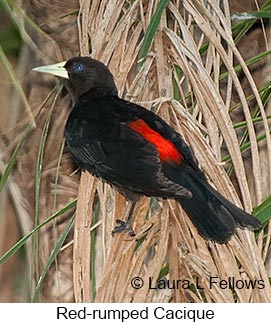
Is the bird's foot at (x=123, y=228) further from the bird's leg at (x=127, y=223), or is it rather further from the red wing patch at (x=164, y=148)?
the red wing patch at (x=164, y=148)

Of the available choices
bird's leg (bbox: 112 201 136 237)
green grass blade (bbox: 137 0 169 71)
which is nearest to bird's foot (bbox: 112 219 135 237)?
bird's leg (bbox: 112 201 136 237)

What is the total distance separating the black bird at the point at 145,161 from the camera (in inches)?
59.2

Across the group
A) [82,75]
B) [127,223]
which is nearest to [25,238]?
[127,223]

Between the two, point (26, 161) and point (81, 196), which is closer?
point (81, 196)

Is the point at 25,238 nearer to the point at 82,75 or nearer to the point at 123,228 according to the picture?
the point at 123,228

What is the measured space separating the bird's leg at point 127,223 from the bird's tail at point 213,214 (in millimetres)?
101

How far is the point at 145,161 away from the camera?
1545 millimetres

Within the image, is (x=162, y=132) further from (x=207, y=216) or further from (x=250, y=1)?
(x=250, y=1)

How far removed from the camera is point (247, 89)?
239 cm

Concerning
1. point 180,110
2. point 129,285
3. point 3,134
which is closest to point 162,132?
point 180,110

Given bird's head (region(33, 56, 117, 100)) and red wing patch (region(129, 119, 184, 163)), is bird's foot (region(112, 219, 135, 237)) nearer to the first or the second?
red wing patch (region(129, 119, 184, 163))

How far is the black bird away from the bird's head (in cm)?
5

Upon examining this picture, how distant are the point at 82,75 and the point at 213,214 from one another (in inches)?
19.1

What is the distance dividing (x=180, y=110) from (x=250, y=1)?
88 centimetres
